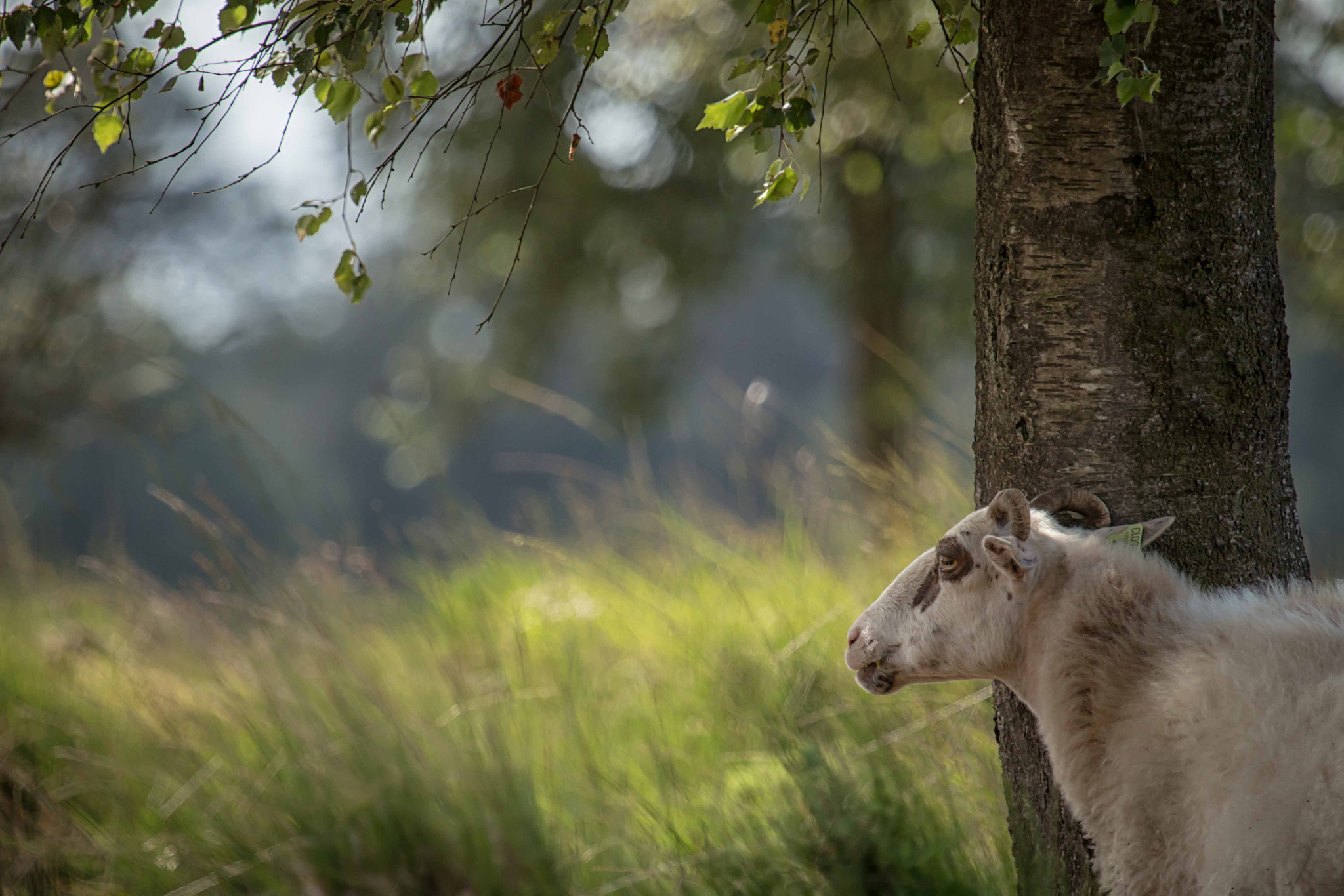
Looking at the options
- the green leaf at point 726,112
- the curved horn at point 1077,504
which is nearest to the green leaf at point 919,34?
the green leaf at point 726,112

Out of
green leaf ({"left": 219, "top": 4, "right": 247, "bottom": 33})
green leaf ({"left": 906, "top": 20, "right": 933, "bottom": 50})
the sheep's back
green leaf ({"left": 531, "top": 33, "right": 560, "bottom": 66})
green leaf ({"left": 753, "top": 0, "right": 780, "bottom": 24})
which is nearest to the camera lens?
the sheep's back

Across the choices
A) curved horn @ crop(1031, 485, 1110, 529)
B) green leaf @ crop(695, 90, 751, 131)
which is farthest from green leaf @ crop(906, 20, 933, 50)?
curved horn @ crop(1031, 485, 1110, 529)

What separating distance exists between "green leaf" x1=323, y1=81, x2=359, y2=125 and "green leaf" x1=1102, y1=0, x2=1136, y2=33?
167 centimetres

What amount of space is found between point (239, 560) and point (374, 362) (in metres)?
26.9

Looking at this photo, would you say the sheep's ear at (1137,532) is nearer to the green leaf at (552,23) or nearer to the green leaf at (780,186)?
the green leaf at (780,186)

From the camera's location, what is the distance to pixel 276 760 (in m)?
3.13

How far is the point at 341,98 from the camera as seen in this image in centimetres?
233

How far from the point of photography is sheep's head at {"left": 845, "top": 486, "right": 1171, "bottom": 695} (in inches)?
84.4

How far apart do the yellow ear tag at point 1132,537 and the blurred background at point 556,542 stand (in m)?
1.01

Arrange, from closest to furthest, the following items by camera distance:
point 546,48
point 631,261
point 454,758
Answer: point 546,48 < point 454,758 < point 631,261

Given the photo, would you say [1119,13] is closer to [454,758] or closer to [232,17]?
[232,17]

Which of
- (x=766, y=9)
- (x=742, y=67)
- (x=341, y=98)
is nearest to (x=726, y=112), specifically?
(x=742, y=67)

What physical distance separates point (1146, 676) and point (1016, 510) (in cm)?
44

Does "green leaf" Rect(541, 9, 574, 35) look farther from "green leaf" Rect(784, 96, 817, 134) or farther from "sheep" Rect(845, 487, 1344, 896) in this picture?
"sheep" Rect(845, 487, 1344, 896)
